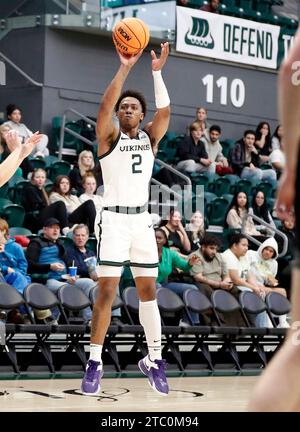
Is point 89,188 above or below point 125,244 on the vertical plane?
above

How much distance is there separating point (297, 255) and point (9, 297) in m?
7.45

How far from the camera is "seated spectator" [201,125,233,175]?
58.0 feet

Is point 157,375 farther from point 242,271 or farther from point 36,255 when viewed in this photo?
point 242,271

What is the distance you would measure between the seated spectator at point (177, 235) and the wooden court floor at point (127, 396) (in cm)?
299

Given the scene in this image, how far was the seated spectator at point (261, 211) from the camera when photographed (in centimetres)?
1630

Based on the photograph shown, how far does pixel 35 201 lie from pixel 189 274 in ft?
7.49

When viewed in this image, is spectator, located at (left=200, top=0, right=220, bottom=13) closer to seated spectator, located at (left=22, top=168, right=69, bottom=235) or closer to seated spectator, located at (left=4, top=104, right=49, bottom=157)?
seated spectator, located at (left=4, top=104, right=49, bottom=157)

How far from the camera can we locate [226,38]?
1961 centimetres

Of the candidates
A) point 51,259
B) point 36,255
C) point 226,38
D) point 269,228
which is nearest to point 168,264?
point 51,259
